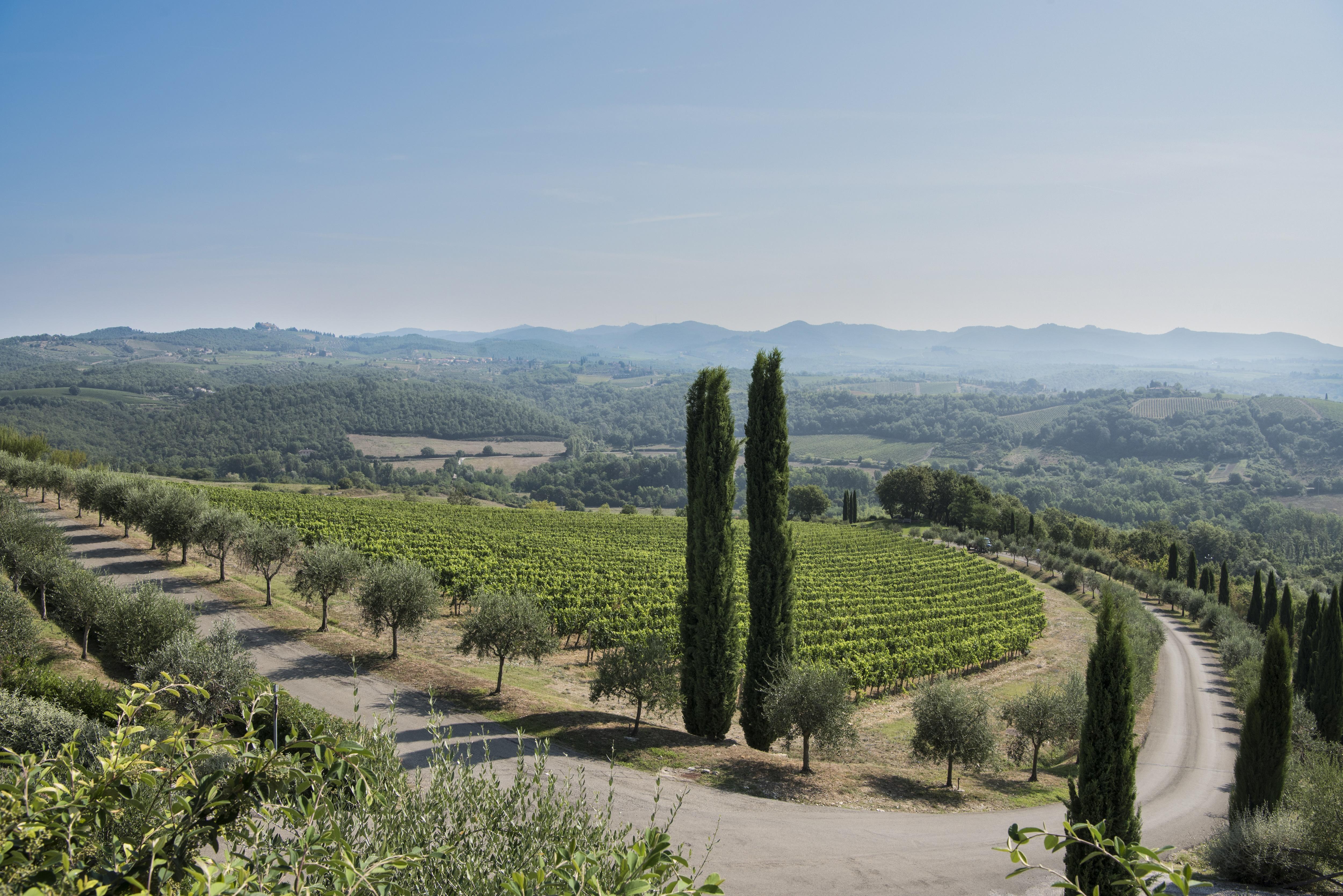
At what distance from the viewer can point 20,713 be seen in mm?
11938

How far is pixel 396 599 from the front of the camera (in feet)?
75.6

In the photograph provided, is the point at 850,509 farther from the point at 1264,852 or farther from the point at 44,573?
the point at 44,573

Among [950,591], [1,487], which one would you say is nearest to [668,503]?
[950,591]

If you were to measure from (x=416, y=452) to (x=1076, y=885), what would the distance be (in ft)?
652

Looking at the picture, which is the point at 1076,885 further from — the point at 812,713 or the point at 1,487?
the point at 1,487

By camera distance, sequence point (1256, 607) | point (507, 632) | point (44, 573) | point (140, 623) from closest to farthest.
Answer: point (140, 623)
point (507, 632)
point (44, 573)
point (1256, 607)

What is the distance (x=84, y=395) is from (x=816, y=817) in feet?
755

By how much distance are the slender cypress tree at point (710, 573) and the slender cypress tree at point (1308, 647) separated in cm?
2937

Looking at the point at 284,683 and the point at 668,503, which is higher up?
the point at 284,683

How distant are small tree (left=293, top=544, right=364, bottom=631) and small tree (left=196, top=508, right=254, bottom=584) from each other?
676 centimetres

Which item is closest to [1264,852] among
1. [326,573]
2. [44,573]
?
[326,573]

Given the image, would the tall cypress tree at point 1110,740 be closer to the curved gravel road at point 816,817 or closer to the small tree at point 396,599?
the curved gravel road at point 816,817

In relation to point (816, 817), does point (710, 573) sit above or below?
above

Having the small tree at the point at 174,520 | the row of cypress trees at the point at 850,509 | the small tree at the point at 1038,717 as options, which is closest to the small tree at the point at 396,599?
the small tree at the point at 174,520
